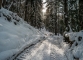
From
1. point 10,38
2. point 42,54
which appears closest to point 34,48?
point 42,54

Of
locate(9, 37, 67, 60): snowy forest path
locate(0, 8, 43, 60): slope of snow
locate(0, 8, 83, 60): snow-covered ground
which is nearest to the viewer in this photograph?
locate(0, 8, 83, 60): snow-covered ground

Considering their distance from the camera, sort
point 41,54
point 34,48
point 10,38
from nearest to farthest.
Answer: point 41,54 < point 10,38 < point 34,48

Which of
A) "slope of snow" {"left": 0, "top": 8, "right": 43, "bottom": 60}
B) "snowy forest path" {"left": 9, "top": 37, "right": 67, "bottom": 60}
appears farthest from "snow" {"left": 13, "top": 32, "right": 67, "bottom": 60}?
"slope of snow" {"left": 0, "top": 8, "right": 43, "bottom": 60}

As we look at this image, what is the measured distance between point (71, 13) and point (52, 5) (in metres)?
15.5

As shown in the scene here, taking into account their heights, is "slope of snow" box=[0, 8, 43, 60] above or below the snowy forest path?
above

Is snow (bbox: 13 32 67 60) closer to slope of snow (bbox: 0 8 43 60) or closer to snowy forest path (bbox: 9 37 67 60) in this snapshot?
snowy forest path (bbox: 9 37 67 60)

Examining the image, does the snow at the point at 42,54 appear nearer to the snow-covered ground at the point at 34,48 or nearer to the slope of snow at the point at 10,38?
the snow-covered ground at the point at 34,48

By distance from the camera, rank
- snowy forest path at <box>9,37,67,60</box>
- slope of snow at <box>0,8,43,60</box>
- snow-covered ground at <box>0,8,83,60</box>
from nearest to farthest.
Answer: snow-covered ground at <box>0,8,83,60</box> < slope of snow at <box>0,8,43,60</box> < snowy forest path at <box>9,37,67,60</box>

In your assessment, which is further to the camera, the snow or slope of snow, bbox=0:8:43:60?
the snow

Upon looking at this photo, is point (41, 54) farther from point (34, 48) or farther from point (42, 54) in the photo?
point (34, 48)

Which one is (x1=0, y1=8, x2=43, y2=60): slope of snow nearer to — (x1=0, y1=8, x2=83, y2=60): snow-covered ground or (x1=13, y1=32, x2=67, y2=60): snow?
(x1=0, y1=8, x2=83, y2=60): snow-covered ground

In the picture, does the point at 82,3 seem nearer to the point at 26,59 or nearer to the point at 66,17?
the point at 26,59

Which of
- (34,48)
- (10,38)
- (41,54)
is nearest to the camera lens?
(41,54)

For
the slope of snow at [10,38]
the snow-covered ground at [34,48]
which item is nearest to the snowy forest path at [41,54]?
the snow-covered ground at [34,48]
